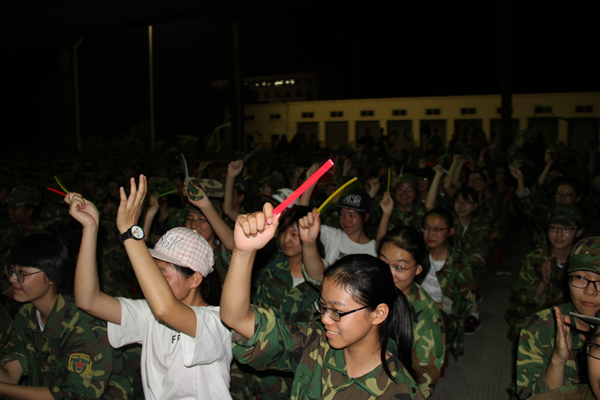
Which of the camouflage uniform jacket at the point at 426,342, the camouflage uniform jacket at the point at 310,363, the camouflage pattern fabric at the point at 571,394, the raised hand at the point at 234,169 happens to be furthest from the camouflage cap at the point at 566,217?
the raised hand at the point at 234,169

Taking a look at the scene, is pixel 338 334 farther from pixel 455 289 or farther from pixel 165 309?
pixel 455 289

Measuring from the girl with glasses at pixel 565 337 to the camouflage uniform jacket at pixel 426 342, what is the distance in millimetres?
525

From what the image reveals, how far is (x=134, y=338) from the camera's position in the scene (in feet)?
7.29

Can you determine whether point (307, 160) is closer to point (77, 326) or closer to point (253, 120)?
point (77, 326)

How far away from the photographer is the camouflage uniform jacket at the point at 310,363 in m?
1.59

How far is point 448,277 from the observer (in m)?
3.63

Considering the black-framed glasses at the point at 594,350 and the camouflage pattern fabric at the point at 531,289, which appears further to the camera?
the camouflage pattern fabric at the point at 531,289

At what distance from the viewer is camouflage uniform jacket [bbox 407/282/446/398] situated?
Answer: 6.91 ft

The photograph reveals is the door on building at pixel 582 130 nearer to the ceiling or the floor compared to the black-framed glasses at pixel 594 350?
nearer to the ceiling

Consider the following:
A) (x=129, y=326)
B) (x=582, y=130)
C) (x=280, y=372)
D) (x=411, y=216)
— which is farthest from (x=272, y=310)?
(x=582, y=130)

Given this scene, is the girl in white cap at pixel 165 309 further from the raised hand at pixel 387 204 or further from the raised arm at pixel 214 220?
the raised hand at pixel 387 204

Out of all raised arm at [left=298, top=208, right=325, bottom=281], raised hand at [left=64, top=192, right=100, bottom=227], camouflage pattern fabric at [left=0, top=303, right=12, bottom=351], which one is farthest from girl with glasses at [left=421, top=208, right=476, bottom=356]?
camouflage pattern fabric at [left=0, top=303, right=12, bottom=351]

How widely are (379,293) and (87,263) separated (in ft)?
4.73

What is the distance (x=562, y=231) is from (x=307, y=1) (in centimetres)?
1175
